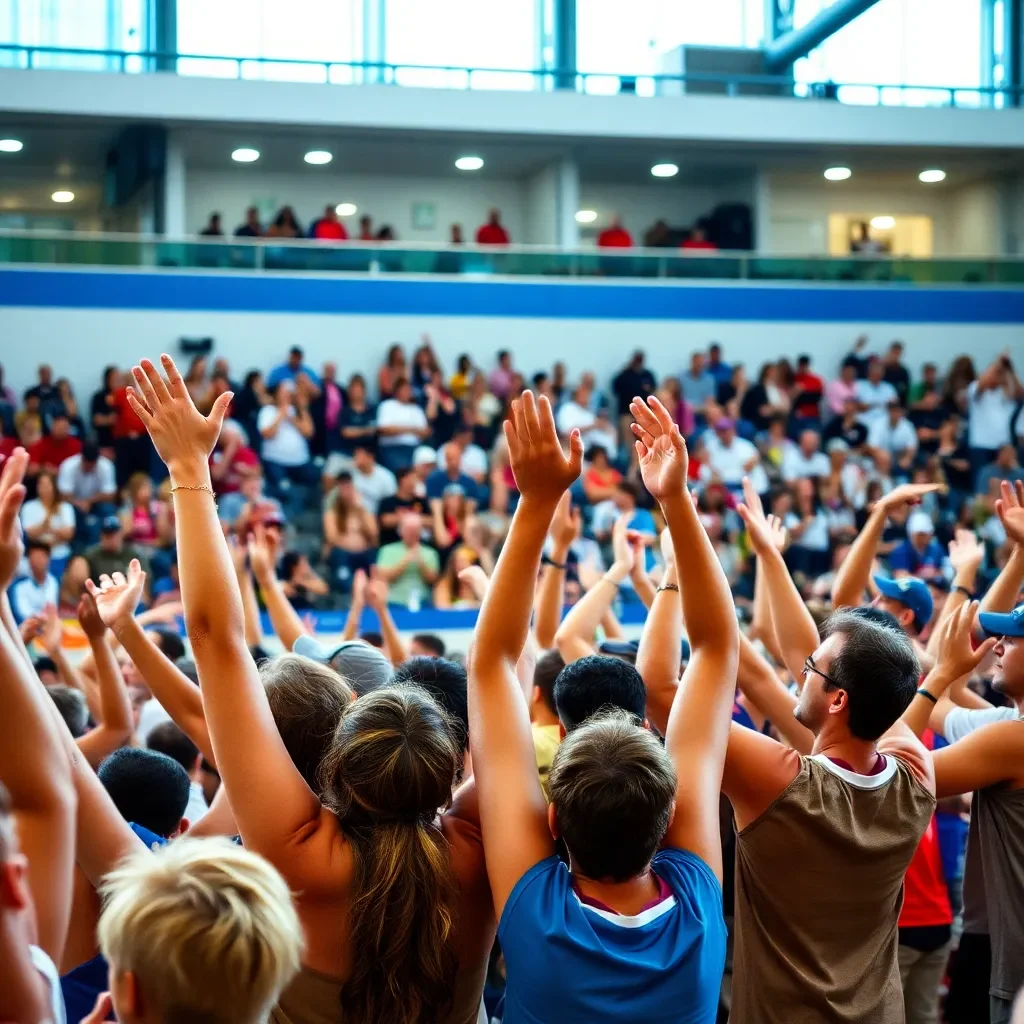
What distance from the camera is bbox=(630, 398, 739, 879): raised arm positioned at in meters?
2.26

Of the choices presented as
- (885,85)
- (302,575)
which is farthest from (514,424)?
(885,85)

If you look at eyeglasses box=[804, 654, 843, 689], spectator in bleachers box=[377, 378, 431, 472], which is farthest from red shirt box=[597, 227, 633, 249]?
eyeglasses box=[804, 654, 843, 689]

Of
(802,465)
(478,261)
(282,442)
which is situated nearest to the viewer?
(282,442)

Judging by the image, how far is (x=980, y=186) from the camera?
62.4 feet

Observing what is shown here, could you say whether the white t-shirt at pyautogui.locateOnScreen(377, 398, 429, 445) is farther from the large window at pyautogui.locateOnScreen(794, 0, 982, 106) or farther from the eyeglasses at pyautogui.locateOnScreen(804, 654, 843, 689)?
the eyeglasses at pyautogui.locateOnScreen(804, 654, 843, 689)

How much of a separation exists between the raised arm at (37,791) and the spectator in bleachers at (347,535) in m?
9.44

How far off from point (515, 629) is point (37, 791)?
2.61ft

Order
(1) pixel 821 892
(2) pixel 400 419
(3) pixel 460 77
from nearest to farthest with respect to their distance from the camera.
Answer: (1) pixel 821 892, (2) pixel 400 419, (3) pixel 460 77

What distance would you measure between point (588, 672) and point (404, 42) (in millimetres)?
15396

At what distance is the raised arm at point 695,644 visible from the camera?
2264mm

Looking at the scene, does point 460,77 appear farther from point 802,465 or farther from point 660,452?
point 660,452

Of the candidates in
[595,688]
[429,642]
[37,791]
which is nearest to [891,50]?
[429,642]

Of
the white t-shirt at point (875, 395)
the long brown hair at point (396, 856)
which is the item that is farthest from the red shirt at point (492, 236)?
the long brown hair at point (396, 856)

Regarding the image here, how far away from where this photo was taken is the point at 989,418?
14.8 meters
